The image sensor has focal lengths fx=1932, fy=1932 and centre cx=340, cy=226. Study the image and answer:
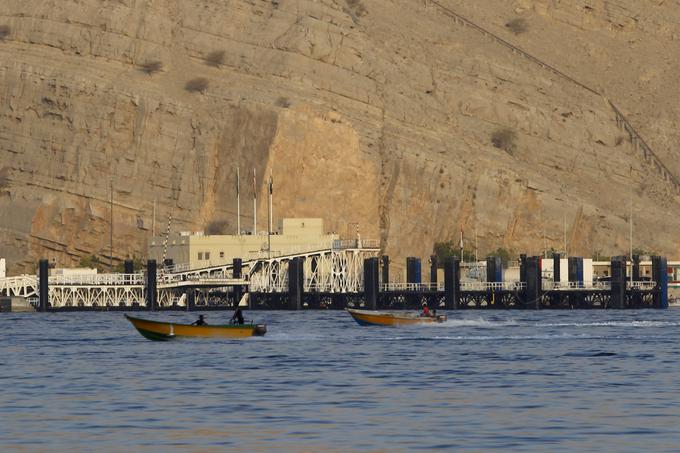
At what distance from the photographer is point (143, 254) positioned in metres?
185

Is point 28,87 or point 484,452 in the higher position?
point 28,87

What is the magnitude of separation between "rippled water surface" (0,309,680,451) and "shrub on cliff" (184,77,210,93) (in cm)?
8649

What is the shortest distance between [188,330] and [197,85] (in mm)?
98256

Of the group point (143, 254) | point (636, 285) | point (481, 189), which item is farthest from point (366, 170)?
point (636, 285)

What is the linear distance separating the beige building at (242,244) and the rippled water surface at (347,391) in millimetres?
62091

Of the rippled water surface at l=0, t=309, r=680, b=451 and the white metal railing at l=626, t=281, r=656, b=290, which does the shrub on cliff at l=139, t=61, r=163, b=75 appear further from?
the rippled water surface at l=0, t=309, r=680, b=451

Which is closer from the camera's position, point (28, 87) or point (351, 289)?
point (351, 289)

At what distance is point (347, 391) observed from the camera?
6650 cm

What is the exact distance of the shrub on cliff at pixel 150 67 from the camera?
197 m

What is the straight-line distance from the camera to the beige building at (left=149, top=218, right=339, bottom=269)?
172 m

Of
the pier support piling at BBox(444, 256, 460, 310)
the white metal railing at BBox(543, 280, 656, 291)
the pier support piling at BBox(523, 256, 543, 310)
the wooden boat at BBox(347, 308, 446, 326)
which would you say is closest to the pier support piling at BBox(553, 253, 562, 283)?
the white metal railing at BBox(543, 280, 656, 291)

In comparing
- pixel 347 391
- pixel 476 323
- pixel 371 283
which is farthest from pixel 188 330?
pixel 371 283

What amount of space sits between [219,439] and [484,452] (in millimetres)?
7612

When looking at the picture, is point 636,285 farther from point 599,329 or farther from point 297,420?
point 297,420
